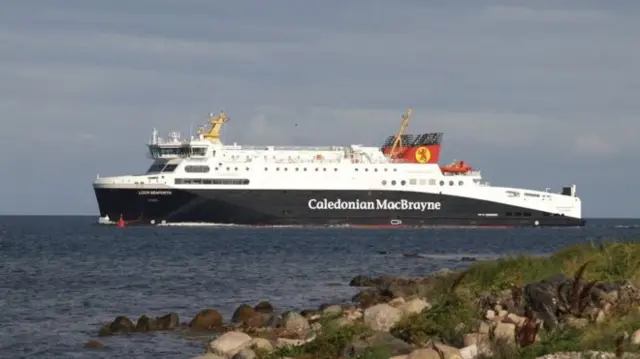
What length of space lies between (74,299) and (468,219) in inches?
2233

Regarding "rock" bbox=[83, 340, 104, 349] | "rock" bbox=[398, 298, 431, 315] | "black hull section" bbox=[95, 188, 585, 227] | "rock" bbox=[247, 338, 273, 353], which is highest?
"black hull section" bbox=[95, 188, 585, 227]

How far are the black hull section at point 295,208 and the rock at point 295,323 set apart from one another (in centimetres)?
5812

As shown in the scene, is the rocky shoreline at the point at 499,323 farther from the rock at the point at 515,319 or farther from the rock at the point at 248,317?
the rock at the point at 248,317

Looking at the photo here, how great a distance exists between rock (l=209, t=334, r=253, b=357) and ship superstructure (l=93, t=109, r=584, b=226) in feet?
202

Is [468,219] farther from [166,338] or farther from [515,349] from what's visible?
[515,349]

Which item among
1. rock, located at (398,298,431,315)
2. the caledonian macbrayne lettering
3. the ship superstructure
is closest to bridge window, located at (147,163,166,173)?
the ship superstructure

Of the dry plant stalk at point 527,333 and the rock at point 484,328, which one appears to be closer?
the dry plant stalk at point 527,333

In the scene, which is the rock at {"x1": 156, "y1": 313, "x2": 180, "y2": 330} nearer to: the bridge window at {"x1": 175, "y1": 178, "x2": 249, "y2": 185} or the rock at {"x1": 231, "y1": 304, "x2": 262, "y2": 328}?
the rock at {"x1": 231, "y1": 304, "x2": 262, "y2": 328}

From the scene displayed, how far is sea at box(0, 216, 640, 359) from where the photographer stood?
19.5 metres

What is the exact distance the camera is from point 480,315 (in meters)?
14.5

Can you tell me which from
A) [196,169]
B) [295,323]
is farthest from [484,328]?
[196,169]

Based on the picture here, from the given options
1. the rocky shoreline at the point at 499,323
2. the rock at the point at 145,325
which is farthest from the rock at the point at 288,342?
the rock at the point at 145,325

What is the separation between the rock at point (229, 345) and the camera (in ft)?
49.6

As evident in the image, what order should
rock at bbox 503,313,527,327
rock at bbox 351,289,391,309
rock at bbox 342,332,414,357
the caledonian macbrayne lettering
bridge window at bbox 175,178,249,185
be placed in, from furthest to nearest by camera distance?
the caledonian macbrayne lettering
bridge window at bbox 175,178,249,185
rock at bbox 351,289,391,309
rock at bbox 503,313,527,327
rock at bbox 342,332,414,357
